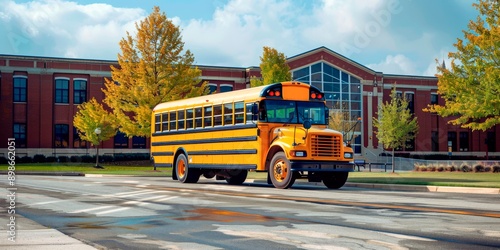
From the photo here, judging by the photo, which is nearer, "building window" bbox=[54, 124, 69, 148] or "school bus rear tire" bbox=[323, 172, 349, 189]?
"school bus rear tire" bbox=[323, 172, 349, 189]

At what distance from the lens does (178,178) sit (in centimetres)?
2534

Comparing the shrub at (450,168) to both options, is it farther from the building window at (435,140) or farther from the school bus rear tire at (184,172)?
the building window at (435,140)

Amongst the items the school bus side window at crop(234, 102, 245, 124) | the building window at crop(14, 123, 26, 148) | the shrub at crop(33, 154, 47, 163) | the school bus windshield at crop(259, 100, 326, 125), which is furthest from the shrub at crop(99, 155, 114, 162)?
the school bus windshield at crop(259, 100, 326, 125)

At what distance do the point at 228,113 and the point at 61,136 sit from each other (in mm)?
38678

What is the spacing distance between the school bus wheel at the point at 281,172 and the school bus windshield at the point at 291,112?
132 cm

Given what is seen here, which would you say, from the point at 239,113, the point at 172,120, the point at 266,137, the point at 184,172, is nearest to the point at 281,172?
the point at 266,137

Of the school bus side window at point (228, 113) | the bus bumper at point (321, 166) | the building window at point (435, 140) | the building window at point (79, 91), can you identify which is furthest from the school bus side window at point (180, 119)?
the building window at point (435, 140)

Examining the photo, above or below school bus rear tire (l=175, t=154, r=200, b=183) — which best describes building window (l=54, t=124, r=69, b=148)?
above

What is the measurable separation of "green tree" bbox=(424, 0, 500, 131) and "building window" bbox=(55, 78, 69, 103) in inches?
1405

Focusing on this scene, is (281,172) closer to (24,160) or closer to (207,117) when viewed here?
(207,117)

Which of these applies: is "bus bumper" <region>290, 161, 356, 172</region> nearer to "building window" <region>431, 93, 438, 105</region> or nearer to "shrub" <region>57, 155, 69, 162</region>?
"shrub" <region>57, 155, 69, 162</region>

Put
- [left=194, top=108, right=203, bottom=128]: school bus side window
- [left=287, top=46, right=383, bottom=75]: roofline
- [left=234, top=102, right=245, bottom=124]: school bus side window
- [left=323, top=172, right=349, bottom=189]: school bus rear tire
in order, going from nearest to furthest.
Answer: [left=323, top=172, right=349, bottom=189]: school bus rear tire, [left=234, top=102, right=245, bottom=124]: school bus side window, [left=194, top=108, right=203, bottom=128]: school bus side window, [left=287, top=46, right=383, bottom=75]: roofline

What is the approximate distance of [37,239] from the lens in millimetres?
8109

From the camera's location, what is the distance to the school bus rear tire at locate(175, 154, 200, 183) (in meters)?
24.4
